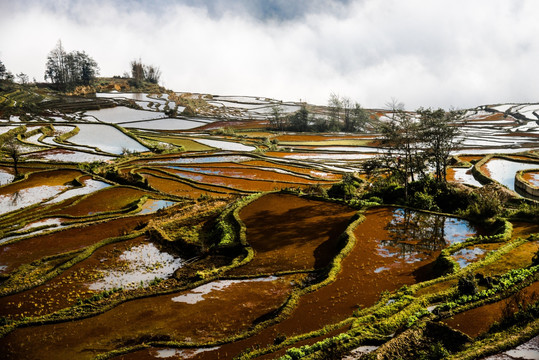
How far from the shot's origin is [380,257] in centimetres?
1467

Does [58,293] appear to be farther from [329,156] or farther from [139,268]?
[329,156]

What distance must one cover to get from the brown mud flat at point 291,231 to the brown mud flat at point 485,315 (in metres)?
5.96

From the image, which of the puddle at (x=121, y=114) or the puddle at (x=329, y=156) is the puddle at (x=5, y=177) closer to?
the puddle at (x=329, y=156)

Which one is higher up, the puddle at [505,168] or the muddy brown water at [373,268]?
the puddle at [505,168]

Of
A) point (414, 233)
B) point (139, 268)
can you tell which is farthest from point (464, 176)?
point (139, 268)

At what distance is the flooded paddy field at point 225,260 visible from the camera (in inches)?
391

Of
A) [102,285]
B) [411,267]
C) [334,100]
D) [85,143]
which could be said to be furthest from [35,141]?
[334,100]

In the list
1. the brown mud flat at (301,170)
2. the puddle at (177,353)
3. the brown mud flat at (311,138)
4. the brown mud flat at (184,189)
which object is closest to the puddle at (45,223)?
the brown mud flat at (184,189)

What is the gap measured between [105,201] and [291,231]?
604 inches

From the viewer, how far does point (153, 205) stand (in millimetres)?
26219

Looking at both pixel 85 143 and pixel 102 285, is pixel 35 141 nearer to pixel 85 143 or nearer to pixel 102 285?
pixel 85 143

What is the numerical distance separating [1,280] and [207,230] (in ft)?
31.0

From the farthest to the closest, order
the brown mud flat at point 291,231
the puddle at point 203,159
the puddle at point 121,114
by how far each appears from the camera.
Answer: the puddle at point 121,114, the puddle at point 203,159, the brown mud flat at point 291,231

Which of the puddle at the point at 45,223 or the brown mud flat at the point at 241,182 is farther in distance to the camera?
the brown mud flat at the point at 241,182
